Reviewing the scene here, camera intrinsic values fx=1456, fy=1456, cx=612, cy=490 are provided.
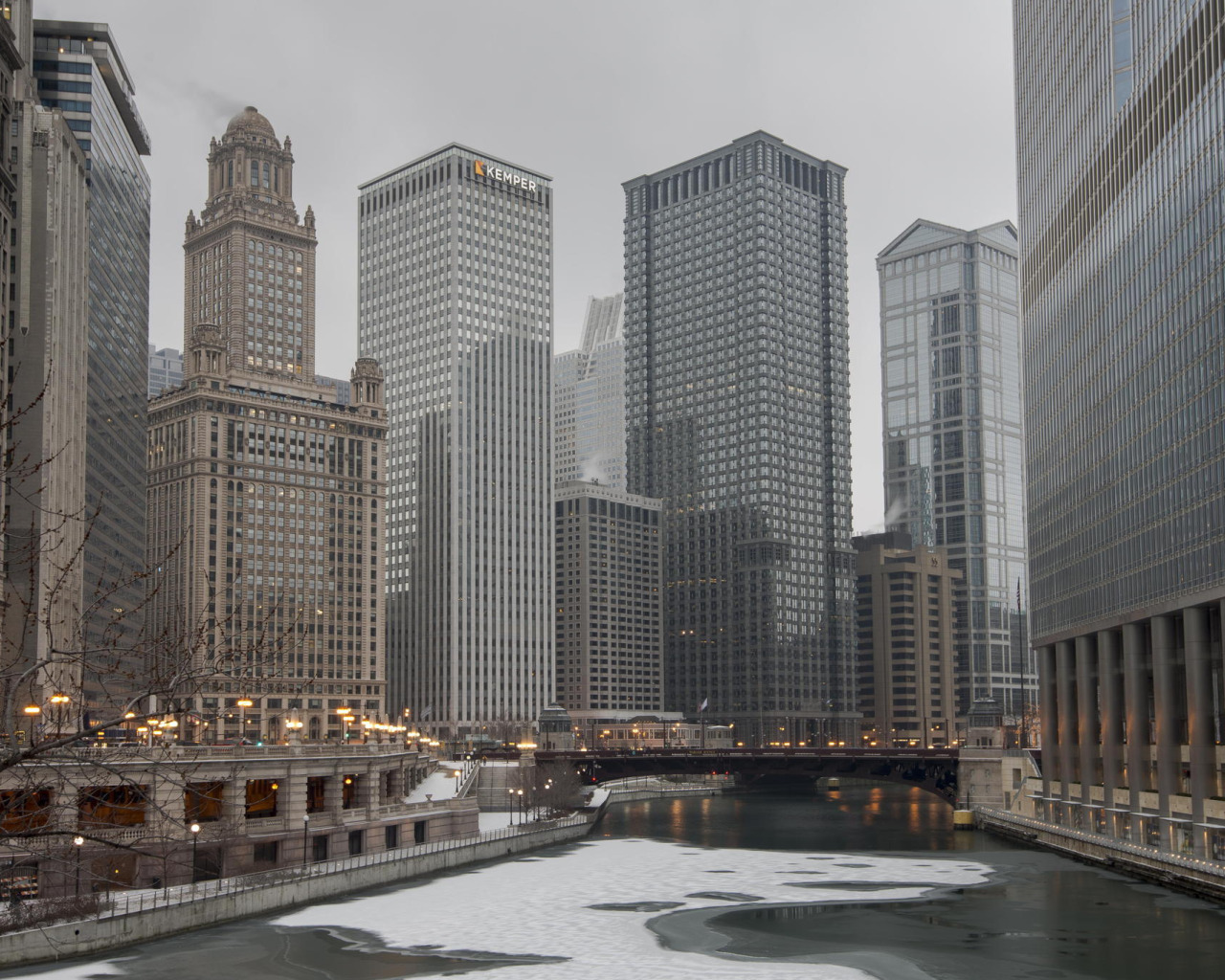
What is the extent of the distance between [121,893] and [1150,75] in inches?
4008

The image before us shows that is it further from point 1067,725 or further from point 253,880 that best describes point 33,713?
point 1067,725

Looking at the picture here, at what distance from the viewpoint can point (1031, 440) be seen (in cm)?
17562

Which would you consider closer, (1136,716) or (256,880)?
(256,880)

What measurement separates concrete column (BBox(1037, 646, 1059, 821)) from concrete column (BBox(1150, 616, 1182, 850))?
41.3 m

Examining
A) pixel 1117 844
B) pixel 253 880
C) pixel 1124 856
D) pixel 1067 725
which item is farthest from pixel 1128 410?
pixel 253 880

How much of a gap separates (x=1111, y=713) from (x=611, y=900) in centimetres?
5592

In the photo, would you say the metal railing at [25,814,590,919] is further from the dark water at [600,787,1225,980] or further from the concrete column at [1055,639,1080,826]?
the concrete column at [1055,639,1080,826]

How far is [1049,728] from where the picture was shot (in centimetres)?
15862

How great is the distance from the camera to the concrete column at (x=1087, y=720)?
140500mm

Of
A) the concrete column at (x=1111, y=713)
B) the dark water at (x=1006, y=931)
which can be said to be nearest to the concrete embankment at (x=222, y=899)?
the dark water at (x=1006, y=931)

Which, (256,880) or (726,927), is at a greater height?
Answer: (256,880)

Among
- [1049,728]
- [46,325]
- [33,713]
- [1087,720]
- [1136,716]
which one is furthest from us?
[1049,728]

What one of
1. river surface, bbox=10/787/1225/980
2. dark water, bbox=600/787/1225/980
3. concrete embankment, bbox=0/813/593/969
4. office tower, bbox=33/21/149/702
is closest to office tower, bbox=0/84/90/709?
office tower, bbox=33/21/149/702

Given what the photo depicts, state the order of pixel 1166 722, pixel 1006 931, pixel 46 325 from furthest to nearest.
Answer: pixel 46 325
pixel 1166 722
pixel 1006 931
